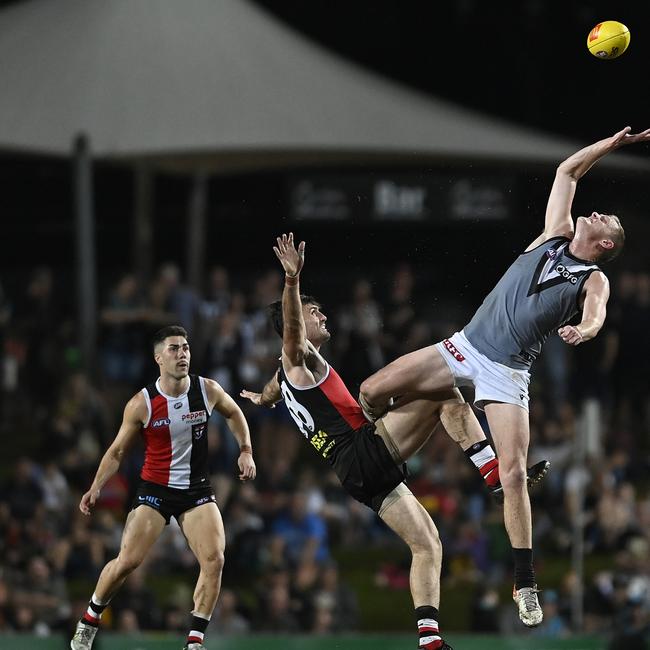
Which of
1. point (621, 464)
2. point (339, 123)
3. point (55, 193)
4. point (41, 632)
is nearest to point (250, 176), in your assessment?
point (55, 193)

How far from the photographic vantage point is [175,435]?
1123 cm

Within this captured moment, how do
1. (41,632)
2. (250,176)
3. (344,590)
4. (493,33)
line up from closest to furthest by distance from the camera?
(41,632) → (344,590) → (250,176) → (493,33)

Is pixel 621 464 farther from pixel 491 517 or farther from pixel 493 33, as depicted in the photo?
pixel 493 33

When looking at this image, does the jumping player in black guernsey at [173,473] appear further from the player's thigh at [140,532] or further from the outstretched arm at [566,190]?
the outstretched arm at [566,190]

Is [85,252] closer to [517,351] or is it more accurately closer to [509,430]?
[517,351]

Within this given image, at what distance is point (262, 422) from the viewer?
1906 centimetres

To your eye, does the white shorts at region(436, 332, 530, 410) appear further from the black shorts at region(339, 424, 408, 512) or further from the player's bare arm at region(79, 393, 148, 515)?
the player's bare arm at region(79, 393, 148, 515)

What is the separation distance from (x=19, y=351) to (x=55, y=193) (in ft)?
21.0

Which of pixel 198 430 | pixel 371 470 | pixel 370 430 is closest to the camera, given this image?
pixel 371 470

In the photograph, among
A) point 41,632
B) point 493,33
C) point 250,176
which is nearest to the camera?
point 41,632

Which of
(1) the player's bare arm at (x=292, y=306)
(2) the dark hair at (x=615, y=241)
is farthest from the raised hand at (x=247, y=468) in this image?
(2) the dark hair at (x=615, y=241)

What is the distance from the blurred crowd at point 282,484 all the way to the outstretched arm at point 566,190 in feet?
20.9

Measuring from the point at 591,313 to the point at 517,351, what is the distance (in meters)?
0.71

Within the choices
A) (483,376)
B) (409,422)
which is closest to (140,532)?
(409,422)
